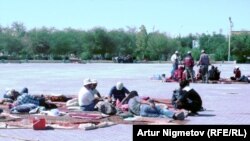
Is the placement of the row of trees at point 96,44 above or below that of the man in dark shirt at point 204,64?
above

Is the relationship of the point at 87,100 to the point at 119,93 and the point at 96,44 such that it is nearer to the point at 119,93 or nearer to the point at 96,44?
the point at 119,93

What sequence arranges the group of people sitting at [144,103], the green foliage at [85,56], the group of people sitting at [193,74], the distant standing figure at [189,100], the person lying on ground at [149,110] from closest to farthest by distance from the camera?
the person lying on ground at [149,110], the group of people sitting at [144,103], the distant standing figure at [189,100], the group of people sitting at [193,74], the green foliage at [85,56]

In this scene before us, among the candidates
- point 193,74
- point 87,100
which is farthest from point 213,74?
point 87,100

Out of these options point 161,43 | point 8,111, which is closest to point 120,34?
point 161,43

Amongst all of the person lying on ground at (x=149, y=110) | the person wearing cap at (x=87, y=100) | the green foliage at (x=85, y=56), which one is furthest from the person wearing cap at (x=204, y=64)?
the green foliage at (x=85, y=56)

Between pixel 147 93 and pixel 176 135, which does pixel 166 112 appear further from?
pixel 147 93

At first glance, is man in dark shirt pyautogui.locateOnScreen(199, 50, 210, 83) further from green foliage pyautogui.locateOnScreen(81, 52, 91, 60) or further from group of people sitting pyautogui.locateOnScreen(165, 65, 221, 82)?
green foliage pyautogui.locateOnScreen(81, 52, 91, 60)

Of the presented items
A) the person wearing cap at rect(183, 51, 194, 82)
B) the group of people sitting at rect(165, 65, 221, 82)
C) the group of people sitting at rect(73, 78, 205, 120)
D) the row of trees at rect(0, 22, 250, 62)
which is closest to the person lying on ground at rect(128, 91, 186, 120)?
Answer: the group of people sitting at rect(73, 78, 205, 120)

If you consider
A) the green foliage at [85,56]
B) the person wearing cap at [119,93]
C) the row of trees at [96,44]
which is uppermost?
the row of trees at [96,44]

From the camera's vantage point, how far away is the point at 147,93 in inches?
701

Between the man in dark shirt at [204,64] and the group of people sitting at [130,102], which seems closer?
the group of people sitting at [130,102]

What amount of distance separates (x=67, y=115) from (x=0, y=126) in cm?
176

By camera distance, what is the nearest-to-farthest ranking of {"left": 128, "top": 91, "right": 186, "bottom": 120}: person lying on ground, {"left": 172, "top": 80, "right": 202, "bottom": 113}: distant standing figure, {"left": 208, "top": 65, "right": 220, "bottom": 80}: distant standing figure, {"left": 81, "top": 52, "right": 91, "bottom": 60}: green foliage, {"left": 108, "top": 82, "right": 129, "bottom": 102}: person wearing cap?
{"left": 128, "top": 91, "right": 186, "bottom": 120}: person lying on ground → {"left": 172, "top": 80, "right": 202, "bottom": 113}: distant standing figure → {"left": 108, "top": 82, "right": 129, "bottom": 102}: person wearing cap → {"left": 208, "top": 65, "right": 220, "bottom": 80}: distant standing figure → {"left": 81, "top": 52, "right": 91, "bottom": 60}: green foliage

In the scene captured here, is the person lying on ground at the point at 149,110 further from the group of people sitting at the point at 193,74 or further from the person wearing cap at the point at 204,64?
the group of people sitting at the point at 193,74
